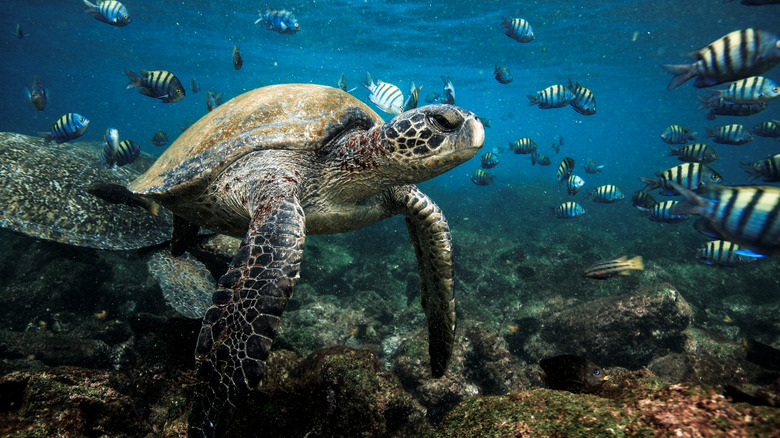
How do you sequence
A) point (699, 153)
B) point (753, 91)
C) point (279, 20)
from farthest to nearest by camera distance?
point (279, 20) < point (699, 153) < point (753, 91)

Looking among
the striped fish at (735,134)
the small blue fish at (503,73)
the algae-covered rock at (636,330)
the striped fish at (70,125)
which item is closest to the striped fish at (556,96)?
the small blue fish at (503,73)

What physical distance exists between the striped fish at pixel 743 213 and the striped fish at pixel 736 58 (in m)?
1.81

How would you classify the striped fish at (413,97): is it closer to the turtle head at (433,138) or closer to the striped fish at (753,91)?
the turtle head at (433,138)

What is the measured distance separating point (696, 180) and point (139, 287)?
999cm

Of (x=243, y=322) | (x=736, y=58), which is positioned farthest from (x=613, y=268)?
(x=243, y=322)

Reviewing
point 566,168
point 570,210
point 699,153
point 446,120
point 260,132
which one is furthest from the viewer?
point 566,168

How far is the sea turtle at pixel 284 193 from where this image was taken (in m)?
1.70

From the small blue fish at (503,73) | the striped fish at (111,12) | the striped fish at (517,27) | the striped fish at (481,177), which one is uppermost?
the striped fish at (111,12)

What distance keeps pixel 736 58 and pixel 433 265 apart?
391 centimetres

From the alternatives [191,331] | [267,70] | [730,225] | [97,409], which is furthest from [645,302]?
[267,70]

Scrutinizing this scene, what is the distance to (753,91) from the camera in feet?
13.8

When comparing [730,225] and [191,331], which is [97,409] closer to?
[191,331]

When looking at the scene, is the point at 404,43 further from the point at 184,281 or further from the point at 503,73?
the point at 184,281

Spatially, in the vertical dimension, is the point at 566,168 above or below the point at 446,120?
below
